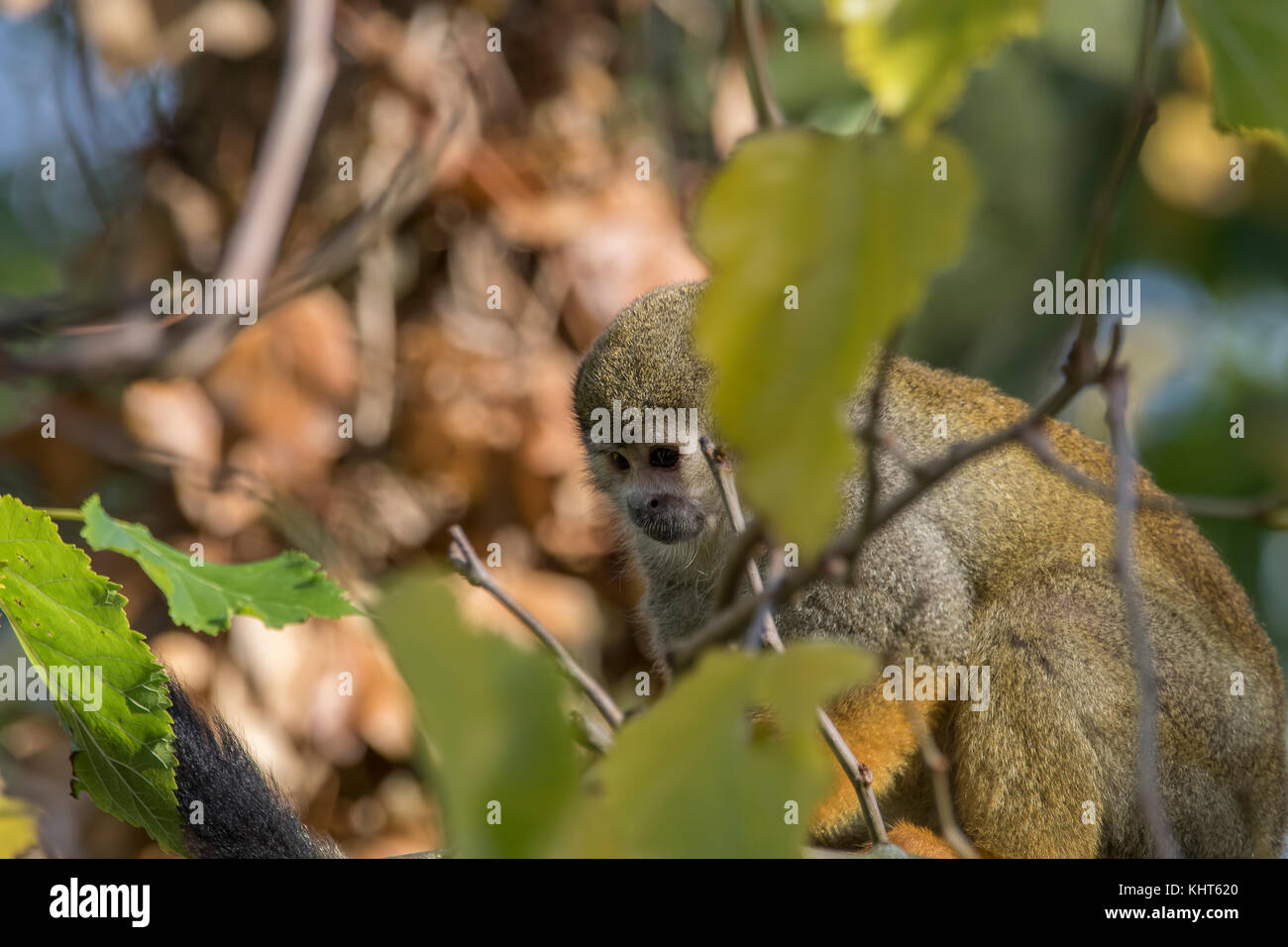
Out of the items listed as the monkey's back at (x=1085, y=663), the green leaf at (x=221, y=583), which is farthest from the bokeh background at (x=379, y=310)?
the green leaf at (x=221, y=583)

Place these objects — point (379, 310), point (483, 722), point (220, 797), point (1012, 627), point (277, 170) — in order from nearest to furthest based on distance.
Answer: point (483, 722) → point (220, 797) → point (1012, 627) → point (277, 170) → point (379, 310)

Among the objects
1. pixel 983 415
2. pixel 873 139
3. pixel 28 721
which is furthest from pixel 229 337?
pixel 873 139

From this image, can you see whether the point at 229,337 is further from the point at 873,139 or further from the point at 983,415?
the point at 873,139

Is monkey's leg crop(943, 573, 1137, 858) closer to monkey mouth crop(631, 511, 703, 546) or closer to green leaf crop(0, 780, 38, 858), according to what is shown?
monkey mouth crop(631, 511, 703, 546)

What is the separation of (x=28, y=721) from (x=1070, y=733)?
14.1 ft

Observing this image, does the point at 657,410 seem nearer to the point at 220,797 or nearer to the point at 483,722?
the point at 220,797

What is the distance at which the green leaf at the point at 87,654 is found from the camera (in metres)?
1.43

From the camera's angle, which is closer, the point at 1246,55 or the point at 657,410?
the point at 1246,55

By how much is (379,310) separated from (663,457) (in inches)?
93.1

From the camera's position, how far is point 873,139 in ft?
2.12

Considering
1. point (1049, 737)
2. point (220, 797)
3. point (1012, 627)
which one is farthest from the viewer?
point (1012, 627)

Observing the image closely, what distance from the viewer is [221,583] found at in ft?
5.08

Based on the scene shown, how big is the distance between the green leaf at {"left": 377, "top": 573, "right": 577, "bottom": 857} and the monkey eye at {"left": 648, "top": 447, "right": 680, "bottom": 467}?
298 cm

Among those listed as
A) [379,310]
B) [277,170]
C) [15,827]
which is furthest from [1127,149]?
[379,310]
